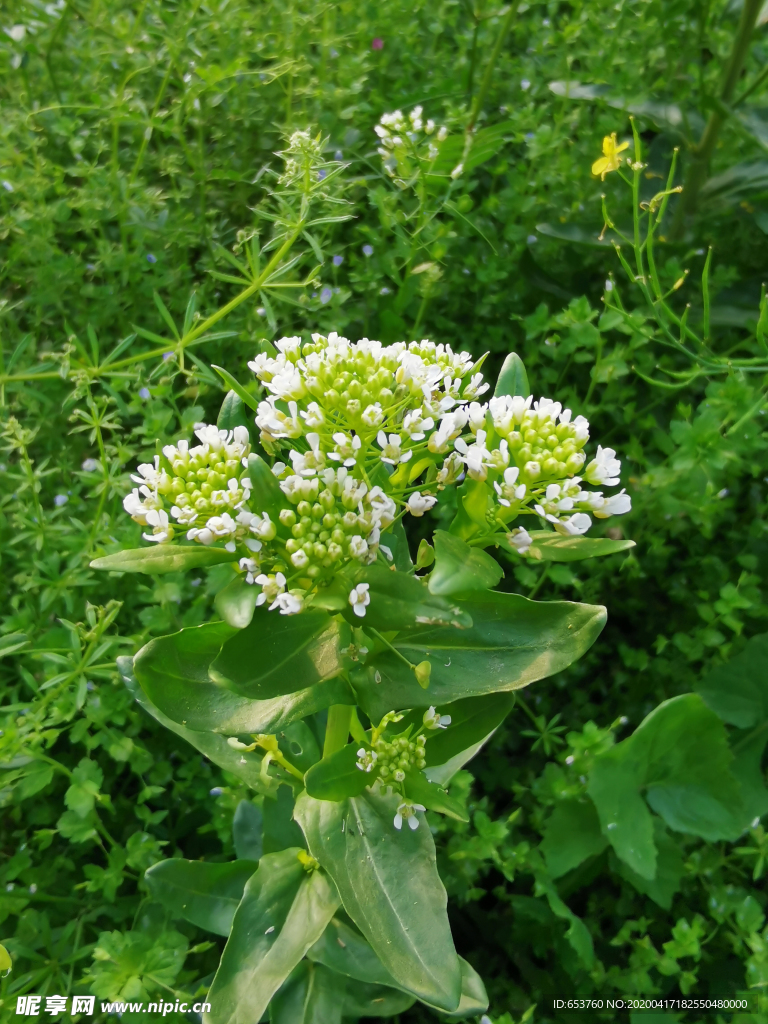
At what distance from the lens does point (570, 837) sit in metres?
1.46

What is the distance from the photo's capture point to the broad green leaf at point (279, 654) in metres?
0.81

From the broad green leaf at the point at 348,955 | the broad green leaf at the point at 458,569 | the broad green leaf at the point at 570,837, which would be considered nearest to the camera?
the broad green leaf at the point at 458,569

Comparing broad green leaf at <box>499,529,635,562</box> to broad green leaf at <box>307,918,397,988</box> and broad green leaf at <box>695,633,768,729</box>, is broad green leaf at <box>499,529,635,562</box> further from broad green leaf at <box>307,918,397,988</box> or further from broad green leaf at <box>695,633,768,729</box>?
broad green leaf at <box>695,633,768,729</box>

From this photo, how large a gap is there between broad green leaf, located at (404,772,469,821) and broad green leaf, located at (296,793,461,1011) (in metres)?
0.07

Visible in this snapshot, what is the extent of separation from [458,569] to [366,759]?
1.02ft

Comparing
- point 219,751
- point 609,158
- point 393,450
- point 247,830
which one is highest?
point 609,158

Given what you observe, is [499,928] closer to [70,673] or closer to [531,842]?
[531,842]

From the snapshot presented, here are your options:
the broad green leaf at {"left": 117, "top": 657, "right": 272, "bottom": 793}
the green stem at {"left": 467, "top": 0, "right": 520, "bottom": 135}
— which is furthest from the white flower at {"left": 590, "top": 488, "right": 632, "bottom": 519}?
the green stem at {"left": 467, "top": 0, "right": 520, "bottom": 135}

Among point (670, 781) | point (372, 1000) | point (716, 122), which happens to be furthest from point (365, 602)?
point (716, 122)

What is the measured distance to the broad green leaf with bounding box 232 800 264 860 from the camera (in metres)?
1.32

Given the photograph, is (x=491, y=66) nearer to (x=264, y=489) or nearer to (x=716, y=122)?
(x=716, y=122)

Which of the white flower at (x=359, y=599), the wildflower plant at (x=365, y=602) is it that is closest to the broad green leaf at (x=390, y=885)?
the wildflower plant at (x=365, y=602)

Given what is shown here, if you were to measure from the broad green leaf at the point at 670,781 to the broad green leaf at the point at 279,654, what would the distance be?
0.77 metres

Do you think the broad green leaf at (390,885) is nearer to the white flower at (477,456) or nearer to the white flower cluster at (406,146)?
the white flower at (477,456)
